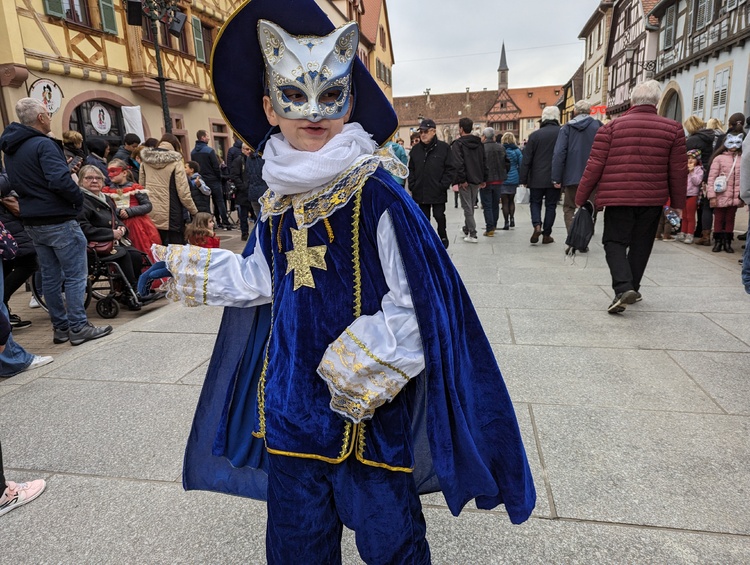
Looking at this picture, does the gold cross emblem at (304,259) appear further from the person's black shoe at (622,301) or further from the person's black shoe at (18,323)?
the person's black shoe at (18,323)

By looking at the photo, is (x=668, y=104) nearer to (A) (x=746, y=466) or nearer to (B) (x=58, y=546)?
(A) (x=746, y=466)

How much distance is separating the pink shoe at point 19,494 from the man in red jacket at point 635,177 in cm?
456

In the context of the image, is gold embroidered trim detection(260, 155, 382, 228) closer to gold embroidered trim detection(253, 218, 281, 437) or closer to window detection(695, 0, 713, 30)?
gold embroidered trim detection(253, 218, 281, 437)

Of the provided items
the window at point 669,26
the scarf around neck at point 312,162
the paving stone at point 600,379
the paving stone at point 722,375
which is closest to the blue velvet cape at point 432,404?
the scarf around neck at point 312,162

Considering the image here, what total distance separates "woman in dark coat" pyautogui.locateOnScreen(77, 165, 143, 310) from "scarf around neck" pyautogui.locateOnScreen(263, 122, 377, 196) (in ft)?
14.3

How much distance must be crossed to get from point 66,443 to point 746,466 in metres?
3.59

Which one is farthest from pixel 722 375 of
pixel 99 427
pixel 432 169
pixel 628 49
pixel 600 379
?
pixel 628 49

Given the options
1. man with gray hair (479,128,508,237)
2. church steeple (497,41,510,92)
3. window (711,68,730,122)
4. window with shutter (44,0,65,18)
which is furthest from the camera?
church steeple (497,41,510,92)

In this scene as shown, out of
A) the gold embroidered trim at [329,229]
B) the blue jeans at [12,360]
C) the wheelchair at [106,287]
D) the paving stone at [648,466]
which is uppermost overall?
the gold embroidered trim at [329,229]

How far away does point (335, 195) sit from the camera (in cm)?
149

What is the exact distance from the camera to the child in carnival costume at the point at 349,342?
139 centimetres

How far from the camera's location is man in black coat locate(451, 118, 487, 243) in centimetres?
865

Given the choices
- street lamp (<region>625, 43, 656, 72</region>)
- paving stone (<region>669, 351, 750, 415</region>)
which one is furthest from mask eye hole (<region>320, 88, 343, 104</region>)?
street lamp (<region>625, 43, 656, 72</region>)

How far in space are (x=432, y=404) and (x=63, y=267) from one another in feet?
13.9
